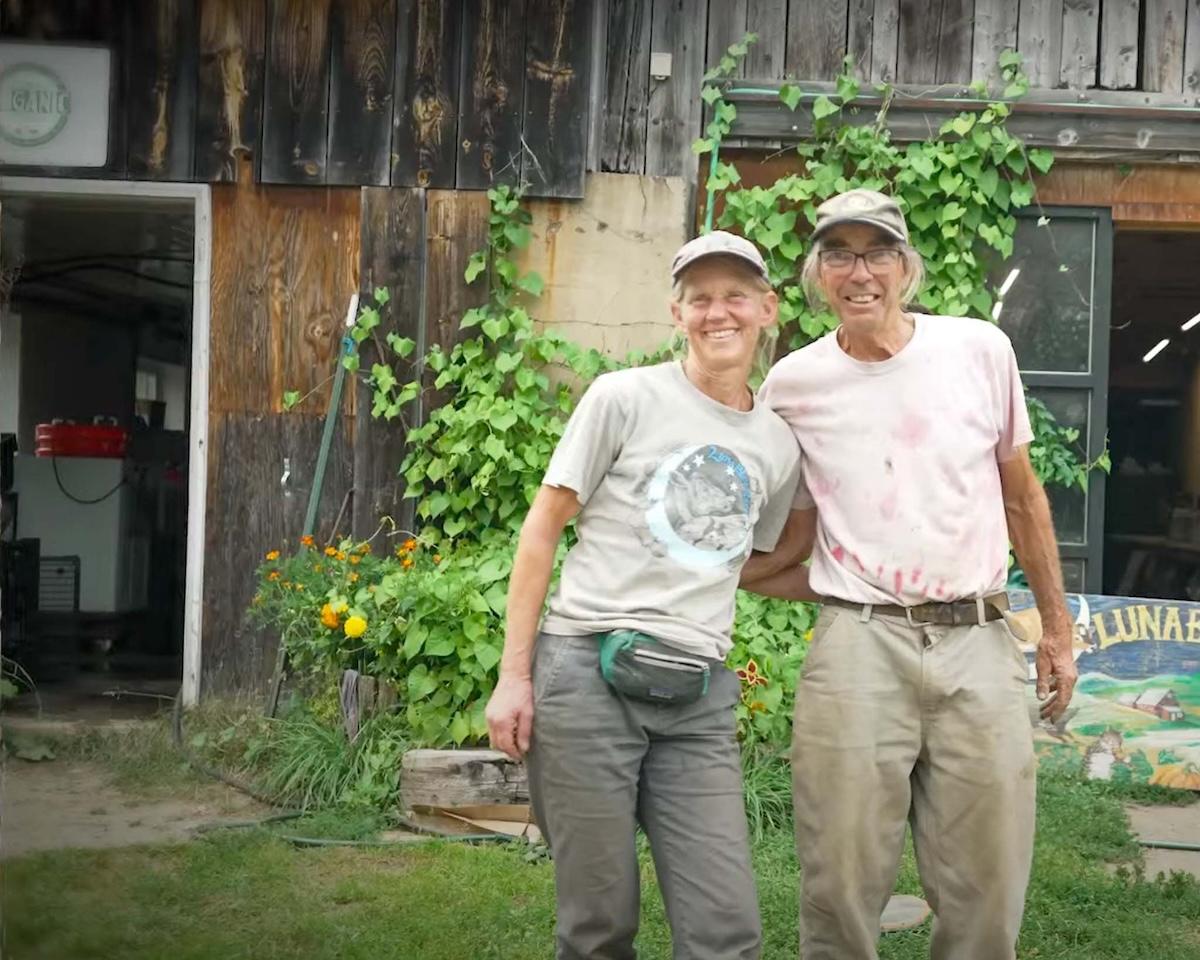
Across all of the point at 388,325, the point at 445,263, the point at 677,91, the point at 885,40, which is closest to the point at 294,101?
the point at 445,263

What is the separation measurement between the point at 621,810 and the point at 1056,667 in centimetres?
111

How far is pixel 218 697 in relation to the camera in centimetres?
665

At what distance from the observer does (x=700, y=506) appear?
3.02 m

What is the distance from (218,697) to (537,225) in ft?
8.77

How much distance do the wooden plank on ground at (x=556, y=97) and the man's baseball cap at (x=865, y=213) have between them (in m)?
3.54

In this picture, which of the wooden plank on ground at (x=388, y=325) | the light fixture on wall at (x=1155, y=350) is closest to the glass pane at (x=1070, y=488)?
the wooden plank on ground at (x=388, y=325)

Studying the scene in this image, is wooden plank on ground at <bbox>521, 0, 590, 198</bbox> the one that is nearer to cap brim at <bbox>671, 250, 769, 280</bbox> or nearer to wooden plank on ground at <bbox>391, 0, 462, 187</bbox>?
wooden plank on ground at <bbox>391, 0, 462, 187</bbox>

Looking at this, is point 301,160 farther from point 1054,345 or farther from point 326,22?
point 1054,345

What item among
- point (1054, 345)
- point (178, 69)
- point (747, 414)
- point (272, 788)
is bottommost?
point (272, 788)

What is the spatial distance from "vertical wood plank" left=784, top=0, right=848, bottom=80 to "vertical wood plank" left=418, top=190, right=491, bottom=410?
1.60 meters

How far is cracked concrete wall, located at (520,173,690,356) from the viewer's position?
21.7 feet

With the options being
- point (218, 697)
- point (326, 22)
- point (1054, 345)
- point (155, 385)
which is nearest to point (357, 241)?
point (326, 22)

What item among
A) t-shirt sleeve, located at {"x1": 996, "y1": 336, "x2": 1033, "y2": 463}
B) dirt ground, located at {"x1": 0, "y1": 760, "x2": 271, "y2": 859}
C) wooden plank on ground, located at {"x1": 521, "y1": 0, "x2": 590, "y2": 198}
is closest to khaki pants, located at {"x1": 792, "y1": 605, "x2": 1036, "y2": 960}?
t-shirt sleeve, located at {"x1": 996, "y1": 336, "x2": 1033, "y2": 463}

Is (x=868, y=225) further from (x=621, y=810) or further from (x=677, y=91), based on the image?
(x=677, y=91)
